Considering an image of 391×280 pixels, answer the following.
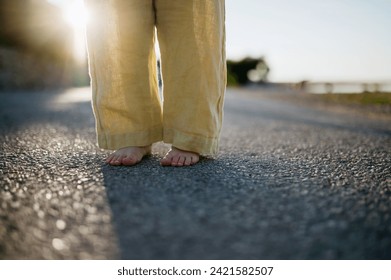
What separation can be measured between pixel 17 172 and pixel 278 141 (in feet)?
4.81

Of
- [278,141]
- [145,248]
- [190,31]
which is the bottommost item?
[278,141]

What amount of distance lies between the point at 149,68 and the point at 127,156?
373 millimetres

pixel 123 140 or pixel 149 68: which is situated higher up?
pixel 149 68

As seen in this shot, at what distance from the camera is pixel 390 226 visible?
770mm

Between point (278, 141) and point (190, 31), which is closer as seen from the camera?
point (190, 31)

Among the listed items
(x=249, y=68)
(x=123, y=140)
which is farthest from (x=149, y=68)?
(x=249, y=68)

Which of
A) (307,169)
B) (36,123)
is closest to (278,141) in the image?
(307,169)

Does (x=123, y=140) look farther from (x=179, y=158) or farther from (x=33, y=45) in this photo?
(x=33, y=45)

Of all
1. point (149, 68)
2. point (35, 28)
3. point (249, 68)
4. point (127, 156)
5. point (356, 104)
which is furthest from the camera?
point (249, 68)

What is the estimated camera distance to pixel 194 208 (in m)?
0.83

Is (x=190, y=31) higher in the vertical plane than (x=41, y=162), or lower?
higher

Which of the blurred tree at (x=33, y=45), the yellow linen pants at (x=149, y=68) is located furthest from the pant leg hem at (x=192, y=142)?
the blurred tree at (x=33, y=45)

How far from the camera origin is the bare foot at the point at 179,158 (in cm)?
126
